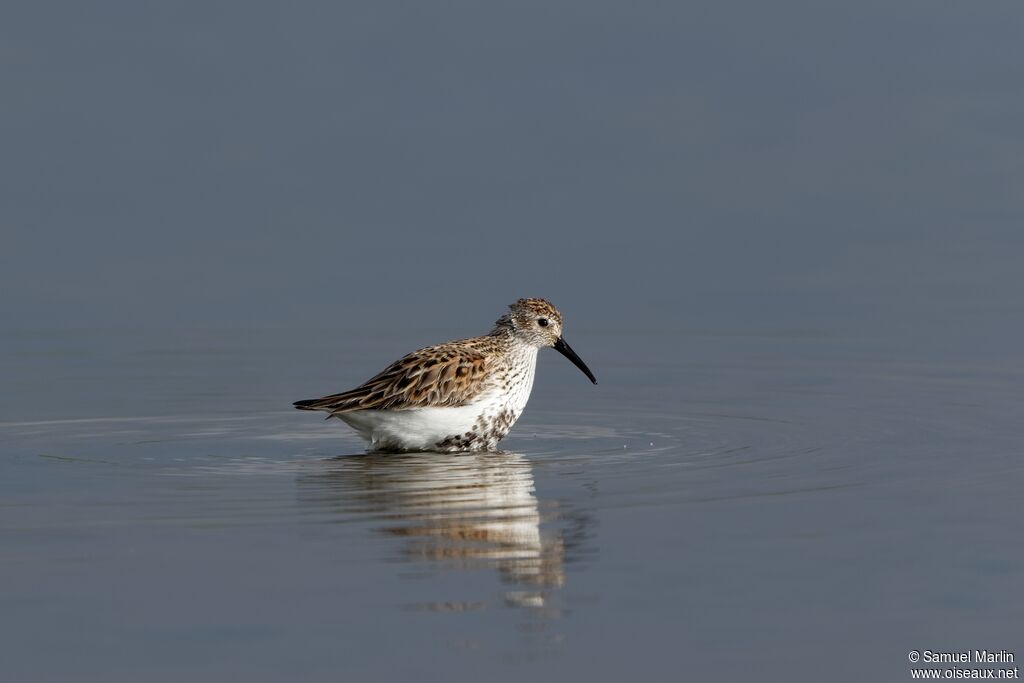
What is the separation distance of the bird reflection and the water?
4 cm

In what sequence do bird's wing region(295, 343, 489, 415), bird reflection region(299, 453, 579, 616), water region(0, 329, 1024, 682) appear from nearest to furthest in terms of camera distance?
water region(0, 329, 1024, 682) → bird reflection region(299, 453, 579, 616) → bird's wing region(295, 343, 489, 415)

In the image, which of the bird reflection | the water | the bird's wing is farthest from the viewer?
the bird's wing

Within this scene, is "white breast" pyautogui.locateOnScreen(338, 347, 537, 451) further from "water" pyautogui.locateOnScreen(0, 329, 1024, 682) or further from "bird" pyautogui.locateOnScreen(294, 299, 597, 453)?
"water" pyautogui.locateOnScreen(0, 329, 1024, 682)

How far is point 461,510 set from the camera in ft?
41.7

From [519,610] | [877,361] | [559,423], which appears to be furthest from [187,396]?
[519,610]

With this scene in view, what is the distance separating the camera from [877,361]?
68.0ft

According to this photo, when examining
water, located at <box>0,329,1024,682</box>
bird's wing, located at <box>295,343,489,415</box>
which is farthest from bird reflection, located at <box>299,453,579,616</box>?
bird's wing, located at <box>295,343,489,415</box>

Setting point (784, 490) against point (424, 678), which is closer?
point (424, 678)

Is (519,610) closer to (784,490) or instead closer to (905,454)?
(784,490)

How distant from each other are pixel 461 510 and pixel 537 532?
3.45ft

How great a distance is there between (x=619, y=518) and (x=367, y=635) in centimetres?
328

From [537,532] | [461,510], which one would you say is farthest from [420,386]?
[537,532]

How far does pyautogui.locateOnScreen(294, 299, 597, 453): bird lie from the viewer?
15.9 metres

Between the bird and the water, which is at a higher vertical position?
the bird
